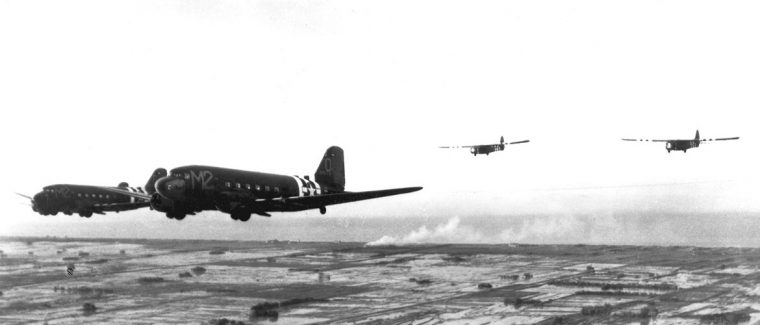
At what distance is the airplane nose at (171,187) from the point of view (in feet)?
215

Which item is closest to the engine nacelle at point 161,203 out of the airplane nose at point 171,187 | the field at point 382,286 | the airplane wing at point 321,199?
the airplane nose at point 171,187

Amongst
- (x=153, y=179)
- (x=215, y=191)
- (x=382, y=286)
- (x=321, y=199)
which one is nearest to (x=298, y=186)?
(x=321, y=199)

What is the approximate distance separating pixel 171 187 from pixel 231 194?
18.2ft

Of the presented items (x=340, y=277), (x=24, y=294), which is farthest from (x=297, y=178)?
(x=24, y=294)

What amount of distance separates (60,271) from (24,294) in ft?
77.5

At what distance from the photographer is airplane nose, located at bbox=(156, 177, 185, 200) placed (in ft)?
215

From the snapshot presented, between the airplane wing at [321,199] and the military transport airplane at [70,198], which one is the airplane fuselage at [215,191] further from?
the military transport airplane at [70,198]

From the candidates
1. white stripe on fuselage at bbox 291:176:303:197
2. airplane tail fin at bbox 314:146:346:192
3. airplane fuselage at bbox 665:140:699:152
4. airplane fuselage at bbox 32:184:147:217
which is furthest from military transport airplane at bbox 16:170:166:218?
airplane fuselage at bbox 665:140:699:152

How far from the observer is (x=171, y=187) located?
65.6 meters

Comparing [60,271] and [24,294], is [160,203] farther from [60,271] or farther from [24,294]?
[60,271]

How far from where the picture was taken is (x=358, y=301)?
73688 millimetres

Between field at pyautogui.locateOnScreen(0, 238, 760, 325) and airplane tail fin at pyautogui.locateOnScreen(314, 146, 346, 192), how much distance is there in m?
11.4

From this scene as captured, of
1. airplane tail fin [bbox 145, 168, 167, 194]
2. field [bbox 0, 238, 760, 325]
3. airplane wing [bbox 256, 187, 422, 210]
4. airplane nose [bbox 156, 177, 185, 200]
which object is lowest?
field [bbox 0, 238, 760, 325]

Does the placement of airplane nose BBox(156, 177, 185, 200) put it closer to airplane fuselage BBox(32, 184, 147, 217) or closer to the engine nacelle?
the engine nacelle
